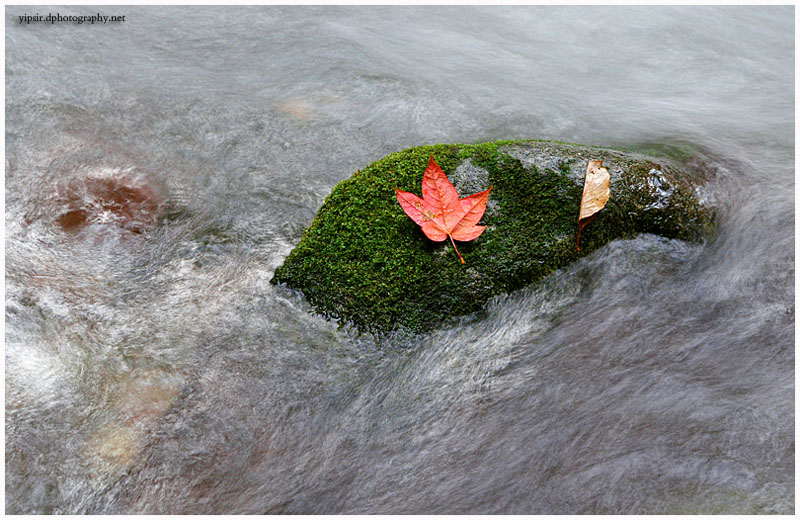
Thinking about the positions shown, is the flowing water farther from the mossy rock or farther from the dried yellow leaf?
the dried yellow leaf

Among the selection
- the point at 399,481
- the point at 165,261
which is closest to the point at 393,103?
the point at 165,261

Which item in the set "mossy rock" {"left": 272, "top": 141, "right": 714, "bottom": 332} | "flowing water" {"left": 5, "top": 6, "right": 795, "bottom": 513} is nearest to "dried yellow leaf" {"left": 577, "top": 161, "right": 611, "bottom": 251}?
"mossy rock" {"left": 272, "top": 141, "right": 714, "bottom": 332}

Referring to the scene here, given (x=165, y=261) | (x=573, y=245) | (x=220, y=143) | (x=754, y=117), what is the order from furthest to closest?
(x=754, y=117) < (x=220, y=143) < (x=165, y=261) < (x=573, y=245)

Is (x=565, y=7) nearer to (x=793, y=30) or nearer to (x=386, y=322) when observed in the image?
(x=793, y=30)

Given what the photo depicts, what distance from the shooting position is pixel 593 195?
10.4 feet

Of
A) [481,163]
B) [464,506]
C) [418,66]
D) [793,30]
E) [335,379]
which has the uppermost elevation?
[793,30]

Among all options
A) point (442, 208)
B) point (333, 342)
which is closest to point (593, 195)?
point (442, 208)

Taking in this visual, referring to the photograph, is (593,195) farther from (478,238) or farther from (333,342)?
(333,342)

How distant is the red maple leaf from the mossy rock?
67mm

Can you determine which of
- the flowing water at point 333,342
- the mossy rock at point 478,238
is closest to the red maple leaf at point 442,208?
the mossy rock at point 478,238

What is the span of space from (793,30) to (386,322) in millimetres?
7413

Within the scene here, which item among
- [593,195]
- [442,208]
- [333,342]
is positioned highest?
[593,195]

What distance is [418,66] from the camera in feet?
19.4

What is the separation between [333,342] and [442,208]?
0.96 m
